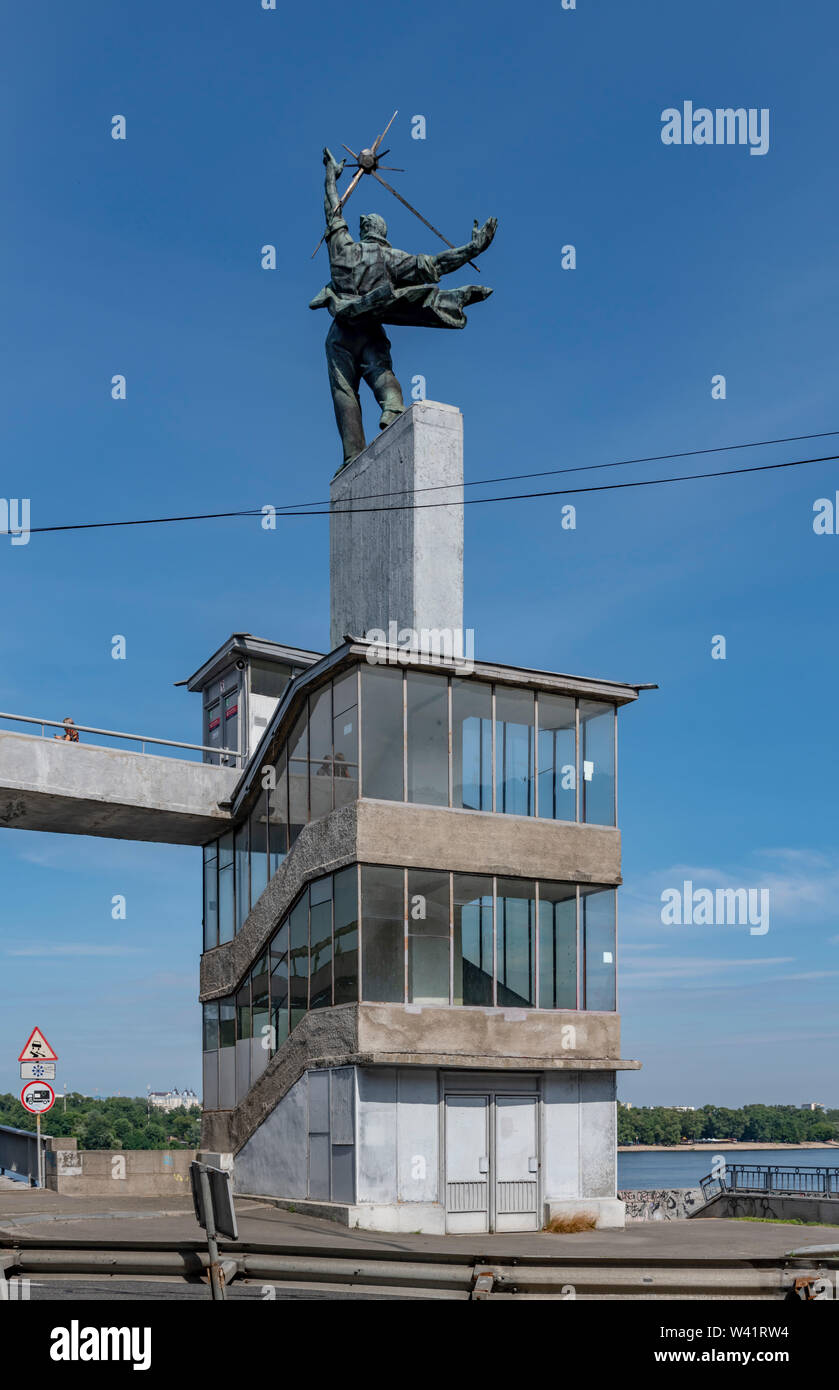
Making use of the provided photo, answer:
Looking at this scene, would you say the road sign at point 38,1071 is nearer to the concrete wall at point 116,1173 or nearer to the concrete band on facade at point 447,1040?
the concrete wall at point 116,1173

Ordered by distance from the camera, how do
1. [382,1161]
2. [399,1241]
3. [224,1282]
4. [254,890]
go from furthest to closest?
[254,890], [382,1161], [399,1241], [224,1282]

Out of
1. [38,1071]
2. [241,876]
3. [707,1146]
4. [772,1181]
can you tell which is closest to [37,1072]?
[38,1071]

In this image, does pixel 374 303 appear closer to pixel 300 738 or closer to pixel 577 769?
pixel 300 738

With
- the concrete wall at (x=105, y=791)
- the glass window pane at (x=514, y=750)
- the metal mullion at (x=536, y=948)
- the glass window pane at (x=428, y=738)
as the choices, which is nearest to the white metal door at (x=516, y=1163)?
the metal mullion at (x=536, y=948)

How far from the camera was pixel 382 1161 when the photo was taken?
24.9 metres

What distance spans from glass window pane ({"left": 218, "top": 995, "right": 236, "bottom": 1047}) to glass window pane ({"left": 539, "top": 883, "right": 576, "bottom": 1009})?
874 cm

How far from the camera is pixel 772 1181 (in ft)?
135

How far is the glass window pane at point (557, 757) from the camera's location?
28.7 metres

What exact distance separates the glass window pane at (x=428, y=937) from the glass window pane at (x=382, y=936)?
0.22 m

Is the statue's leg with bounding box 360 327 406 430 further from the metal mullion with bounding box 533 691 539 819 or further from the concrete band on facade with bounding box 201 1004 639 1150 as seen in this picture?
the concrete band on facade with bounding box 201 1004 639 1150

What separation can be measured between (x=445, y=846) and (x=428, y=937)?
5.77ft
